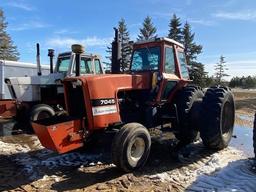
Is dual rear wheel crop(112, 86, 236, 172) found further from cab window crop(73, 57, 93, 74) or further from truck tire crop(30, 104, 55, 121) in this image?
cab window crop(73, 57, 93, 74)

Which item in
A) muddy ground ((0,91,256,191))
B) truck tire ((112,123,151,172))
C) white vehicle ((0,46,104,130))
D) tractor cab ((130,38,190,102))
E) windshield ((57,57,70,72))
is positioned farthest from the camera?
windshield ((57,57,70,72))

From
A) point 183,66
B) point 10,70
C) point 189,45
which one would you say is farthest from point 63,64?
point 189,45

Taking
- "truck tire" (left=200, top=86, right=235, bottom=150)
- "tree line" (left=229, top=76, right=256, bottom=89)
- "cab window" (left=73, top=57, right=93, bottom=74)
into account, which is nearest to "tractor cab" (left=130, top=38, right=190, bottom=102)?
"truck tire" (left=200, top=86, right=235, bottom=150)

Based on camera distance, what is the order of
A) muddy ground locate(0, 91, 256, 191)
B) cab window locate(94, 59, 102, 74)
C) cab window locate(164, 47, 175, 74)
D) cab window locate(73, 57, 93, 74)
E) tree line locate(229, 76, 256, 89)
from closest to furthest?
muddy ground locate(0, 91, 256, 191), cab window locate(164, 47, 175, 74), cab window locate(73, 57, 93, 74), cab window locate(94, 59, 102, 74), tree line locate(229, 76, 256, 89)

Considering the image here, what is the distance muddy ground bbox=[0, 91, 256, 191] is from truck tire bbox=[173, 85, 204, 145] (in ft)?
1.30

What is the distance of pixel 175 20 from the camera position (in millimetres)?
43781

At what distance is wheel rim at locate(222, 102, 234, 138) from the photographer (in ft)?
28.1

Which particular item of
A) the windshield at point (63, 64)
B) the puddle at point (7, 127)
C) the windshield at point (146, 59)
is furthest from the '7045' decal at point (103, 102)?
the windshield at point (63, 64)

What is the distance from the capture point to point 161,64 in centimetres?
796

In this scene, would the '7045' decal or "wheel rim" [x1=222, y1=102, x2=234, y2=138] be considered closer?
the '7045' decal

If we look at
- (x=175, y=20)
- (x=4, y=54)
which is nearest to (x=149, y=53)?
(x=175, y=20)

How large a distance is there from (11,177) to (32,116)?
4.74m

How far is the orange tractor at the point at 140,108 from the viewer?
6293 mm

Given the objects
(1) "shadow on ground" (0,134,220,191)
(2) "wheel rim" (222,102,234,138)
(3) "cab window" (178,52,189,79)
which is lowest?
(1) "shadow on ground" (0,134,220,191)
